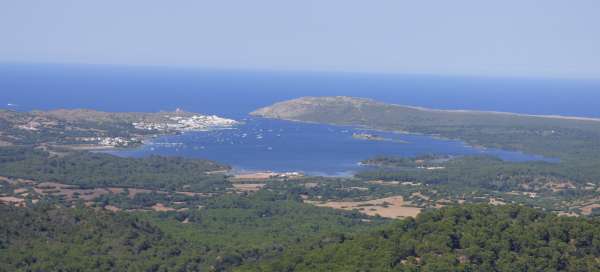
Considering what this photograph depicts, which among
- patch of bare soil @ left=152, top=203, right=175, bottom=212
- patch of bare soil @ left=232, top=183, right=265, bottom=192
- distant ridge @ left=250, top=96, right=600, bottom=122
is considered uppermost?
patch of bare soil @ left=152, top=203, right=175, bottom=212

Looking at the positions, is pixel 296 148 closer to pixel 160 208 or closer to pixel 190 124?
pixel 190 124

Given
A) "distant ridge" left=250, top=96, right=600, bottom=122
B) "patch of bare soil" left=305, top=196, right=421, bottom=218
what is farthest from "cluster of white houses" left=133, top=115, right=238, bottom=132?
"patch of bare soil" left=305, top=196, right=421, bottom=218

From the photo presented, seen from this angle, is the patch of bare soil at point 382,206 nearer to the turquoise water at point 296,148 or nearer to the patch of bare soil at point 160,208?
the patch of bare soil at point 160,208

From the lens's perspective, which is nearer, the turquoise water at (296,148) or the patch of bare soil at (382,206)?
the patch of bare soil at (382,206)

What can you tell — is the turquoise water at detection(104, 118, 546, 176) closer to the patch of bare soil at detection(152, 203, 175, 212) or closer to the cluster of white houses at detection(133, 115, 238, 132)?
the cluster of white houses at detection(133, 115, 238, 132)

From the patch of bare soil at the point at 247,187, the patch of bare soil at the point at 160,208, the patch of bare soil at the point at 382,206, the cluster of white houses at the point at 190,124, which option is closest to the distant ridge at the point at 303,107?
the cluster of white houses at the point at 190,124

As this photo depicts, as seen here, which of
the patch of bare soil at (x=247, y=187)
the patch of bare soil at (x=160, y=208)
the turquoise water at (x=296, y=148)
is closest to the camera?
the patch of bare soil at (x=160, y=208)

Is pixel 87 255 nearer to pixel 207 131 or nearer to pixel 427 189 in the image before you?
pixel 427 189

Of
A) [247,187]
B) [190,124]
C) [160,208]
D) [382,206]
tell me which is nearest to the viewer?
[160,208]

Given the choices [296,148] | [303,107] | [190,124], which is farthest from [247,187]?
[303,107]

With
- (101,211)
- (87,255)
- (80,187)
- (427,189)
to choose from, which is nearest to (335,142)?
(427,189)

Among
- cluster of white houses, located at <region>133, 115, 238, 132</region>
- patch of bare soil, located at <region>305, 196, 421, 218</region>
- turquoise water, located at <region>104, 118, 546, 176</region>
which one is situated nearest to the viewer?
patch of bare soil, located at <region>305, 196, 421, 218</region>

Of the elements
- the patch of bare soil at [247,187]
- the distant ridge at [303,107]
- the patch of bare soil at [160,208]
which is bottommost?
the distant ridge at [303,107]
